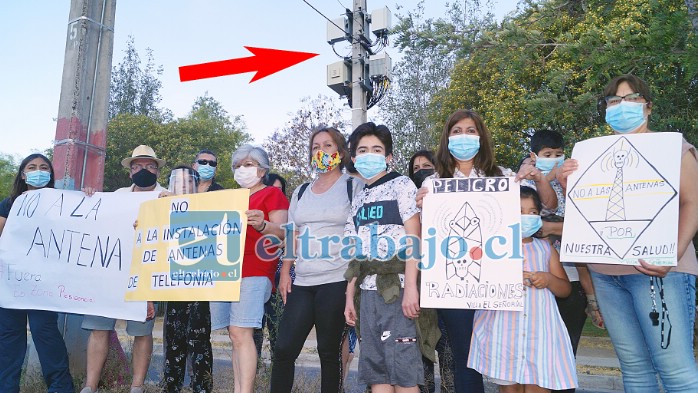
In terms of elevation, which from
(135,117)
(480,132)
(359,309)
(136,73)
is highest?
(136,73)

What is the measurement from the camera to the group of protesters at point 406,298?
9.62 ft

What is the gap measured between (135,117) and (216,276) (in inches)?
1155

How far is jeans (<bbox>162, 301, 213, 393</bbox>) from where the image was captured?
4.45m

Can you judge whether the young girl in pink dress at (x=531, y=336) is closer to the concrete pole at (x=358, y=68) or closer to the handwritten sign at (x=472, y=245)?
the handwritten sign at (x=472, y=245)

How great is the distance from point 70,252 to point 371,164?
2.76m

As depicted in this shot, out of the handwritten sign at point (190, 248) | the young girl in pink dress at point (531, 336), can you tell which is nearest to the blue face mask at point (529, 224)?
the young girl in pink dress at point (531, 336)

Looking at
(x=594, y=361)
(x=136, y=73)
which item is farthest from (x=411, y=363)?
(x=136, y=73)

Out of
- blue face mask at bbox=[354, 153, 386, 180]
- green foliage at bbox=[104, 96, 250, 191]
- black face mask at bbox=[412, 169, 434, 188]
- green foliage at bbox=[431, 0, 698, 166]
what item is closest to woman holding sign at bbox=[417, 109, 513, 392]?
blue face mask at bbox=[354, 153, 386, 180]

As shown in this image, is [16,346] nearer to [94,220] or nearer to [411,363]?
[94,220]

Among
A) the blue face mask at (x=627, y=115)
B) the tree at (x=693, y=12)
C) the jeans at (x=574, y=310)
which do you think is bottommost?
the jeans at (x=574, y=310)

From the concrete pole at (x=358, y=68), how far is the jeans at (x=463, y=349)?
27.7 ft

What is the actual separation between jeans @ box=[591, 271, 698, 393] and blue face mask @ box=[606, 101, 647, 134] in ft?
2.80

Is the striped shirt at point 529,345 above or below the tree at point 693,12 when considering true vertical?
below

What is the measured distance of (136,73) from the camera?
36.6 meters
